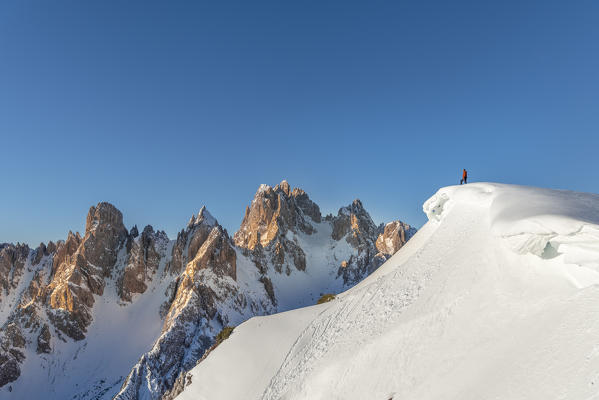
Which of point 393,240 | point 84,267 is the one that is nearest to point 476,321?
point 84,267

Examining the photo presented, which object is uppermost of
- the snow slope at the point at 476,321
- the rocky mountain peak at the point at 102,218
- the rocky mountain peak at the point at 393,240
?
the rocky mountain peak at the point at 102,218

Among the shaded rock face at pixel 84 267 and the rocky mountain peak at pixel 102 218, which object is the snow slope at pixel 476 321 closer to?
the shaded rock face at pixel 84 267

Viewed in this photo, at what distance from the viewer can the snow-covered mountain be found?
105 m

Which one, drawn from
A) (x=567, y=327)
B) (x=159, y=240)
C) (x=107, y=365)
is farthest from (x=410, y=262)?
(x=159, y=240)

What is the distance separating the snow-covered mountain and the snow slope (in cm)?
8575

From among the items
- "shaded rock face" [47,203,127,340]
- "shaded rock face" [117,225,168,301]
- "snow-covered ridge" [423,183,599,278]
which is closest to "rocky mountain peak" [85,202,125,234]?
"shaded rock face" [47,203,127,340]

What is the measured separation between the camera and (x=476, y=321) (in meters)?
12.3


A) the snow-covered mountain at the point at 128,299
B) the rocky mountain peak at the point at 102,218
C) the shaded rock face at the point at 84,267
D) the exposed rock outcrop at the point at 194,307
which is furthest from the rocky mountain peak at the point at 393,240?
the rocky mountain peak at the point at 102,218

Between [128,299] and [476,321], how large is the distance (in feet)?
539

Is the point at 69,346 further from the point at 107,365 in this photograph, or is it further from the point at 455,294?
the point at 455,294

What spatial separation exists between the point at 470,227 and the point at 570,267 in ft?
31.8

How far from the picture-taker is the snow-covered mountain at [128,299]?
10531 centimetres

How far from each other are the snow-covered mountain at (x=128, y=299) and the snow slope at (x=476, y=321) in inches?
3376

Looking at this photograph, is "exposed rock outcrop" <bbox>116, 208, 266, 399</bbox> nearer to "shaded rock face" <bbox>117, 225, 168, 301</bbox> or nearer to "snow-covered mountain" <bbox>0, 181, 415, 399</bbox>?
"snow-covered mountain" <bbox>0, 181, 415, 399</bbox>
